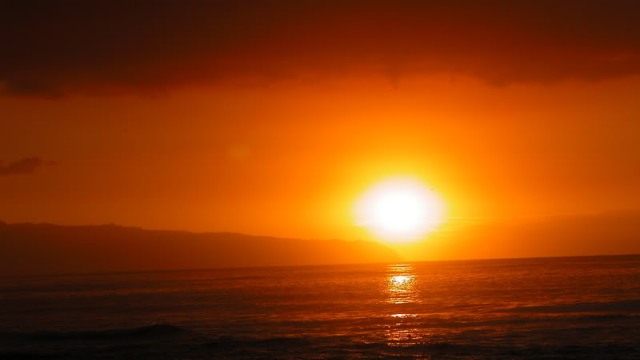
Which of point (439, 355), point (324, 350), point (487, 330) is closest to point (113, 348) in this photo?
point (324, 350)

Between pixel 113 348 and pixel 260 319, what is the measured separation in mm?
18552

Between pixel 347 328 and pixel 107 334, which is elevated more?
pixel 347 328

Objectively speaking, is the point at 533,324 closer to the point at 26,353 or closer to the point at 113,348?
the point at 113,348

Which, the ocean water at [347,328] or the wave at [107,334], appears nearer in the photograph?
the ocean water at [347,328]

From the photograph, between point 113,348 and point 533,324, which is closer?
point 113,348

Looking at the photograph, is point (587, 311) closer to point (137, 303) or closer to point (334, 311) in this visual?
point (334, 311)

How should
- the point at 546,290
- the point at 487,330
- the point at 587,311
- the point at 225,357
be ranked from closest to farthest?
the point at 225,357 < the point at 487,330 < the point at 587,311 < the point at 546,290

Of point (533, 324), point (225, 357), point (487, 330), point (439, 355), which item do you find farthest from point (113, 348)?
point (533, 324)

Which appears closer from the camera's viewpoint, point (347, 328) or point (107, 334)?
point (347, 328)

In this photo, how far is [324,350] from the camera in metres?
42.7

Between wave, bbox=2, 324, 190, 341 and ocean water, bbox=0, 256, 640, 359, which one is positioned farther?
wave, bbox=2, 324, 190, 341

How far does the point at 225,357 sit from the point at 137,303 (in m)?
54.2

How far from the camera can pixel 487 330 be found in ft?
161

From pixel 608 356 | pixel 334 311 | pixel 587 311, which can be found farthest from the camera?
pixel 334 311
